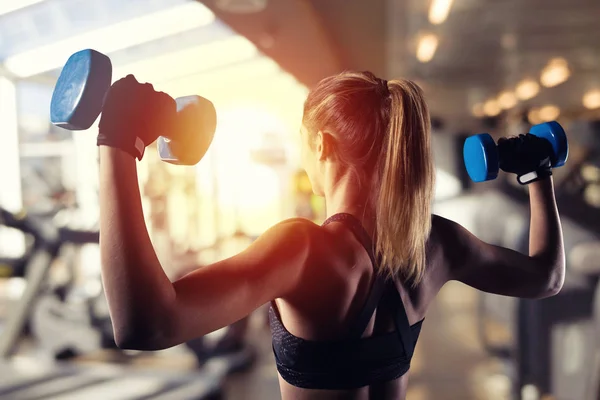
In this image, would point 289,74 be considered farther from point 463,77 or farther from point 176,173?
point 463,77

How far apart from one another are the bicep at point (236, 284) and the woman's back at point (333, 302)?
40 mm

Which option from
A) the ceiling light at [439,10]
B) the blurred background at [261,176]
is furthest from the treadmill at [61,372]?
the ceiling light at [439,10]

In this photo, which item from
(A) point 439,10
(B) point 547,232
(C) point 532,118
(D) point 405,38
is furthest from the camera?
(D) point 405,38

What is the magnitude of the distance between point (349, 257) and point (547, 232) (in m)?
0.46

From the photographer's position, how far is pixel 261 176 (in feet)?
13.2

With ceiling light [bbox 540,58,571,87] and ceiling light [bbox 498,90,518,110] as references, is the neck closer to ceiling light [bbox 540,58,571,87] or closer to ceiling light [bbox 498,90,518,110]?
ceiling light [bbox 498,90,518,110]

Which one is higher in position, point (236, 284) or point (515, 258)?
point (236, 284)

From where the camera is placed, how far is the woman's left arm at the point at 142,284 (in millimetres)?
536

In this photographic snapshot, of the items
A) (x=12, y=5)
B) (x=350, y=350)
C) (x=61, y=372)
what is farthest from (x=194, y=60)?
(x=350, y=350)

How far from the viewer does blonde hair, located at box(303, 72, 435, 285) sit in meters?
0.75

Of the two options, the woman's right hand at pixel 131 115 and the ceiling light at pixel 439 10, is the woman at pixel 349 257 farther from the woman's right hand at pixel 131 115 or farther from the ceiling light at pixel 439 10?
the ceiling light at pixel 439 10

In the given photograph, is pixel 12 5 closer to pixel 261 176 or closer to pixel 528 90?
pixel 261 176

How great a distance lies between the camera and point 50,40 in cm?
159

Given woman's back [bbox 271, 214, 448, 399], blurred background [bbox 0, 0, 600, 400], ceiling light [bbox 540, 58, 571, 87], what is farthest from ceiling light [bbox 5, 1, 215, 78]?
ceiling light [bbox 540, 58, 571, 87]
